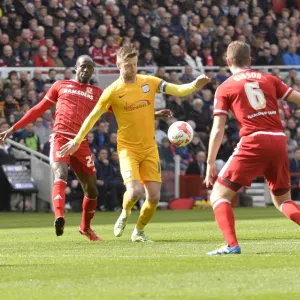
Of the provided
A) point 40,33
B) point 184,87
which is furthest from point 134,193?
point 40,33

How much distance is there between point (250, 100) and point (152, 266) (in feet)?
7.00

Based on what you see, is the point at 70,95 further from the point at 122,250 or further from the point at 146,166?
the point at 122,250

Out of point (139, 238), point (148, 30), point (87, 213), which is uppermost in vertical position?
point (148, 30)

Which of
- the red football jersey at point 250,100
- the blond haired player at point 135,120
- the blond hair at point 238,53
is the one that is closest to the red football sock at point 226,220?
the red football jersey at point 250,100

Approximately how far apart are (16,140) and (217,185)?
15538 millimetres

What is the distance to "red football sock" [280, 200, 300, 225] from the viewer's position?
478 inches

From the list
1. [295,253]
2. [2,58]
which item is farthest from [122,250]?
[2,58]

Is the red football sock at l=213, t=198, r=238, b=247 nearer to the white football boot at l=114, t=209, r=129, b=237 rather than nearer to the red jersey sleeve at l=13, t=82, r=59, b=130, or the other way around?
the white football boot at l=114, t=209, r=129, b=237

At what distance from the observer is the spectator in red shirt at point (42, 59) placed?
94.0ft

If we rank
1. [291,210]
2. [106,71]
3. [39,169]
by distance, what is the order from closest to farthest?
[291,210] < [39,169] < [106,71]

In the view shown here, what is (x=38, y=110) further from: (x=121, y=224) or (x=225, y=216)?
(x=225, y=216)

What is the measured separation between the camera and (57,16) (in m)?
29.8

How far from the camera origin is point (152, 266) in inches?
436

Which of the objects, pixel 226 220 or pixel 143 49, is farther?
pixel 143 49
